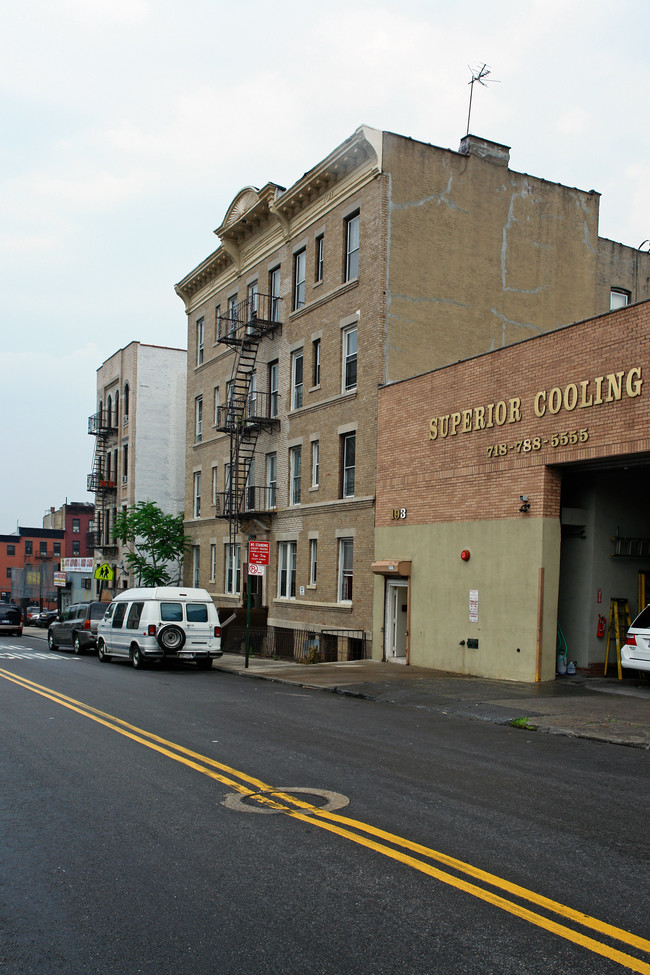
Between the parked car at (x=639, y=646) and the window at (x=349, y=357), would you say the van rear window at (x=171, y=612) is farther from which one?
the parked car at (x=639, y=646)

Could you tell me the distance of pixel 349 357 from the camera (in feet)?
88.4

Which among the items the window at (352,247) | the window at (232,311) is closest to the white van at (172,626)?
the window at (352,247)

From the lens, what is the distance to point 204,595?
74.5 feet

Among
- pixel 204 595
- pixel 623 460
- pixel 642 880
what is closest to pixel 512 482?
pixel 623 460

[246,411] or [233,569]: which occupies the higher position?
[246,411]

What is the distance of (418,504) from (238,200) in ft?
58.1

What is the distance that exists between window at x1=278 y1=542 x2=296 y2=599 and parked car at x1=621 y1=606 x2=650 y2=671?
15623 mm

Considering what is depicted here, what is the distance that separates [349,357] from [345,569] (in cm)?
657

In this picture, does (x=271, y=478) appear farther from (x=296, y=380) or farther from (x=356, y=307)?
(x=356, y=307)

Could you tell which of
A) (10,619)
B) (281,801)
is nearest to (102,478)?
(10,619)

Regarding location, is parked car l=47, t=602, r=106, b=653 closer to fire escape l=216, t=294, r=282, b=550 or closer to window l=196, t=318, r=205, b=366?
fire escape l=216, t=294, r=282, b=550

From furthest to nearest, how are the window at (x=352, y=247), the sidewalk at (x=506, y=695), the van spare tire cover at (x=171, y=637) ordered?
the window at (x=352, y=247)
the van spare tire cover at (x=171, y=637)
the sidewalk at (x=506, y=695)

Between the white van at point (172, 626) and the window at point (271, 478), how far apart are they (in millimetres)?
9603

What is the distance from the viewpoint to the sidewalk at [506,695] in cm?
1233
